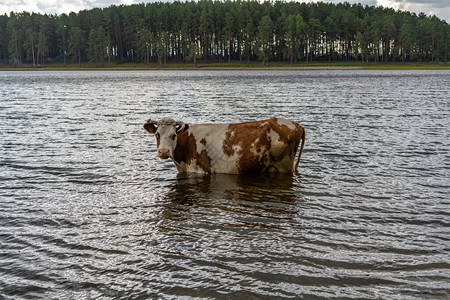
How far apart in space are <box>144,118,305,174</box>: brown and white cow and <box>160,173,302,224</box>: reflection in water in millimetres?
324

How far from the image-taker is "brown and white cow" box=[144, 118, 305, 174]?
13.0 metres

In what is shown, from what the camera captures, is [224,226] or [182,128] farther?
[182,128]

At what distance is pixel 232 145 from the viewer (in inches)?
517

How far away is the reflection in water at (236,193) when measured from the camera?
10.4 meters

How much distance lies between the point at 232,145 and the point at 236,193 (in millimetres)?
1995

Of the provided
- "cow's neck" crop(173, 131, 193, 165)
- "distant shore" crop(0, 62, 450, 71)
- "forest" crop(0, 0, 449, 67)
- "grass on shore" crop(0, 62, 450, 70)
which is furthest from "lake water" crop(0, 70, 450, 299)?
"forest" crop(0, 0, 449, 67)

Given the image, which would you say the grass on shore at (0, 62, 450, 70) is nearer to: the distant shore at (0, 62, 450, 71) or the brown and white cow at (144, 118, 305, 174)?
the distant shore at (0, 62, 450, 71)

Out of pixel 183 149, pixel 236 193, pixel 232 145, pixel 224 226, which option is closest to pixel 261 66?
pixel 183 149

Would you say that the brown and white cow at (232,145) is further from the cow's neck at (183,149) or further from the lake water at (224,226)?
the lake water at (224,226)

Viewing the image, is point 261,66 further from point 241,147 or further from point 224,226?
point 224,226

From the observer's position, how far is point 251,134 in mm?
→ 13062

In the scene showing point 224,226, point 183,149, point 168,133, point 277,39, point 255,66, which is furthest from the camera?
point 277,39

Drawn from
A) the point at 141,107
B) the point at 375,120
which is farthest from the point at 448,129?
the point at 141,107

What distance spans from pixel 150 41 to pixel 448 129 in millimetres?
174829
